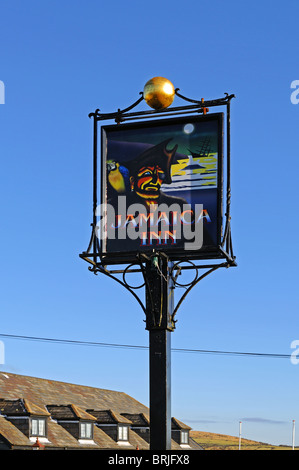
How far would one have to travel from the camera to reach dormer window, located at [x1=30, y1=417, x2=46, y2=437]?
4323 cm

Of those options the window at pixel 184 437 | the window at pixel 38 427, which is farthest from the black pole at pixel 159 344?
the window at pixel 184 437

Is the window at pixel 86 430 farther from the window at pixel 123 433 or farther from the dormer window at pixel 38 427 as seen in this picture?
the dormer window at pixel 38 427

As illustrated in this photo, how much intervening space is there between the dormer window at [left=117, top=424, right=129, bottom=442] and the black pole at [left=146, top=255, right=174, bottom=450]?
38.4 m

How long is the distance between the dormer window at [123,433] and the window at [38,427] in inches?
280

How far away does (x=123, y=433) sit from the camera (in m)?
50.4

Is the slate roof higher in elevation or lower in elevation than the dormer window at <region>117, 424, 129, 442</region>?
higher

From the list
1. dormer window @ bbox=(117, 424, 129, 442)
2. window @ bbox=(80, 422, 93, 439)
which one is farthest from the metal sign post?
dormer window @ bbox=(117, 424, 129, 442)

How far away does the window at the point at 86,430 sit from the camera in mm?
47000

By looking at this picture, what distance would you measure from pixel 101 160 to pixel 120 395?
46836mm

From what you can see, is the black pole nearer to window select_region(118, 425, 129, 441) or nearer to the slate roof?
the slate roof
